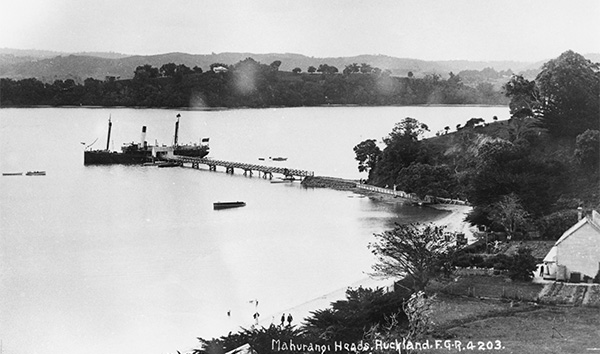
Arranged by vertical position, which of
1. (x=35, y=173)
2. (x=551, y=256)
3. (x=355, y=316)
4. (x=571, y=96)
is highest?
(x=571, y=96)

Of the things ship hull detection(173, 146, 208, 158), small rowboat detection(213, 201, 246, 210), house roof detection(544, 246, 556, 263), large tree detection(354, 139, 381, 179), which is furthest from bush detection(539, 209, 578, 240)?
ship hull detection(173, 146, 208, 158)

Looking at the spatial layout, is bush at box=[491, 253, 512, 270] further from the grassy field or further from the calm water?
the calm water

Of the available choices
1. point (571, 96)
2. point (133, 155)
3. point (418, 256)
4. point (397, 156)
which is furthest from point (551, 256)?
point (133, 155)

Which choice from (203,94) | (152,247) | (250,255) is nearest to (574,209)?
(250,255)

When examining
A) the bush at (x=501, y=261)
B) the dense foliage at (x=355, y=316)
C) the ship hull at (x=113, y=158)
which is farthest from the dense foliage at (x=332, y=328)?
the ship hull at (x=113, y=158)

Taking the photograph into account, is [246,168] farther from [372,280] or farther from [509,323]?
[509,323]

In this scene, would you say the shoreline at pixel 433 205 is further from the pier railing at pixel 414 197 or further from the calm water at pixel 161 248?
the calm water at pixel 161 248

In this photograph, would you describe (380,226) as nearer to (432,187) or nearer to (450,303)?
(432,187)
